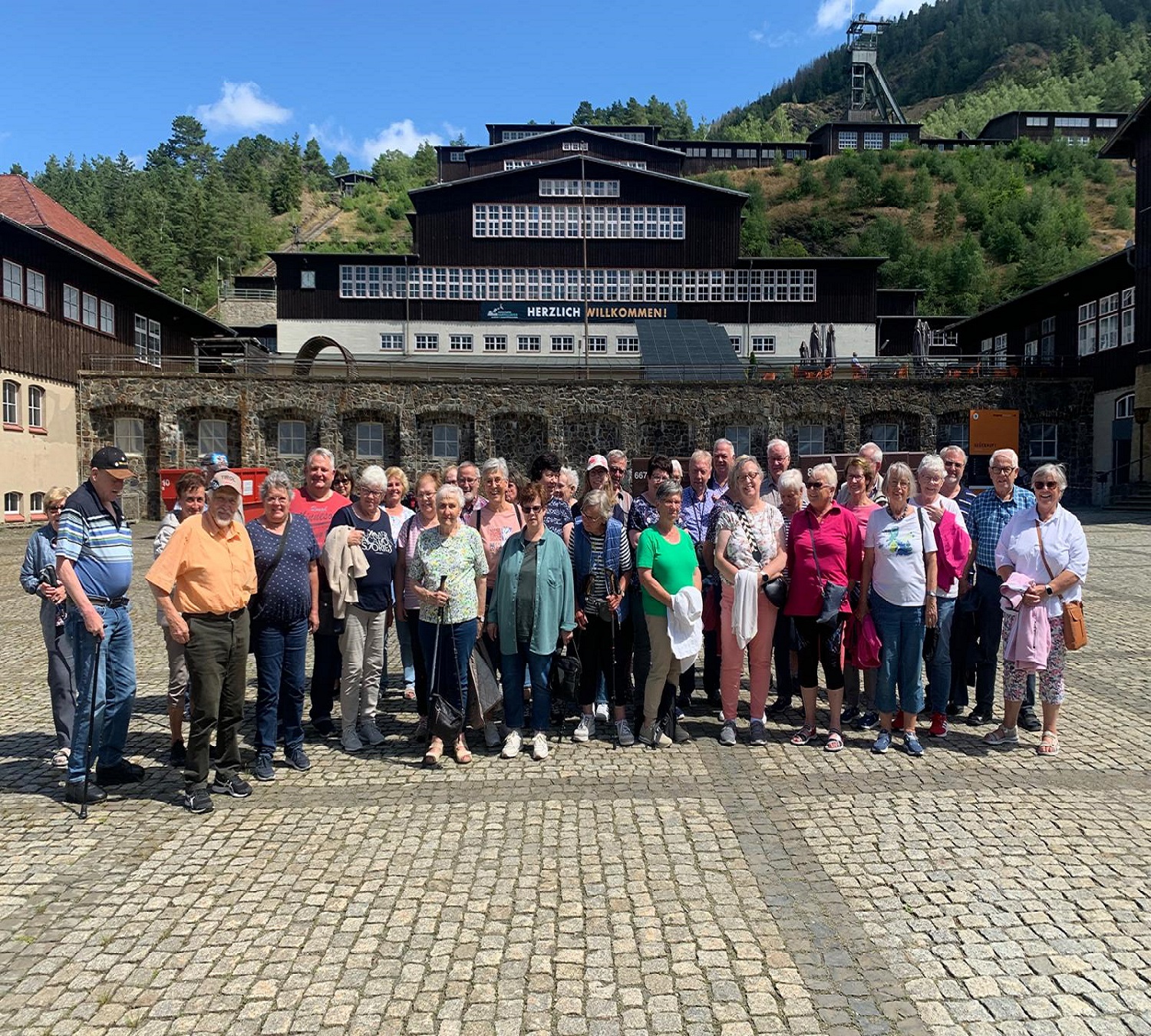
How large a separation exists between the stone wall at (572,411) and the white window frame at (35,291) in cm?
428

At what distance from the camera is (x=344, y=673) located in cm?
629

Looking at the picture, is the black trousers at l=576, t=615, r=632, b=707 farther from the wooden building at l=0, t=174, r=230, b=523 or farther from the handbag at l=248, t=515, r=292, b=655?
the wooden building at l=0, t=174, r=230, b=523

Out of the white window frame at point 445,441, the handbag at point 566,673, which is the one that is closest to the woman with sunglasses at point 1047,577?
the handbag at point 566,673

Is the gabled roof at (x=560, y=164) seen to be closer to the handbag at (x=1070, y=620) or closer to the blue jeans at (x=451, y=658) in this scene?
the handbag at (x=1070, y=620)

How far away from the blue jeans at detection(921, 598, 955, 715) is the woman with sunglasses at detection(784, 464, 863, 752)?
0.73m

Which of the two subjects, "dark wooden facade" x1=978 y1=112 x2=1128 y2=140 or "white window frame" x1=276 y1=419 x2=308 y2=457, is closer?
"white window frame" x1=276 y1=419 x2=308 y2=457

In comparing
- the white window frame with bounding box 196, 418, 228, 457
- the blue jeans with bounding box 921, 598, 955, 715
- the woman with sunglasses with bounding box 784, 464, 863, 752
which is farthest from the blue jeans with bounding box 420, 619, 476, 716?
the white window frame with bounding box 196, 418, 228, 457

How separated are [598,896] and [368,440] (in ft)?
98.3

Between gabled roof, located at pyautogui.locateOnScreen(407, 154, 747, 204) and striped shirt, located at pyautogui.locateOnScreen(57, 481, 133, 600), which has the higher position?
gabled roof, located at pyautogui.locateOnScreen(407, 154, 747, 204)

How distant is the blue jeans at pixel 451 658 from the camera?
5.93m

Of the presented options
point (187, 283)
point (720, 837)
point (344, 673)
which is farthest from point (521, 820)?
point (187, 283)

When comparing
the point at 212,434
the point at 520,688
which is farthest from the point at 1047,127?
the point at 520,688

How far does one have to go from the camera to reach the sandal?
21.1ft

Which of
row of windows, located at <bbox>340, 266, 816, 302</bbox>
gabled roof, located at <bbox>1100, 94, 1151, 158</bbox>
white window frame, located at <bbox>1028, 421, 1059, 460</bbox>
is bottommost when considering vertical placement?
white window frame, located at <bbox>1028, 421, 1059, 460</bbox>
